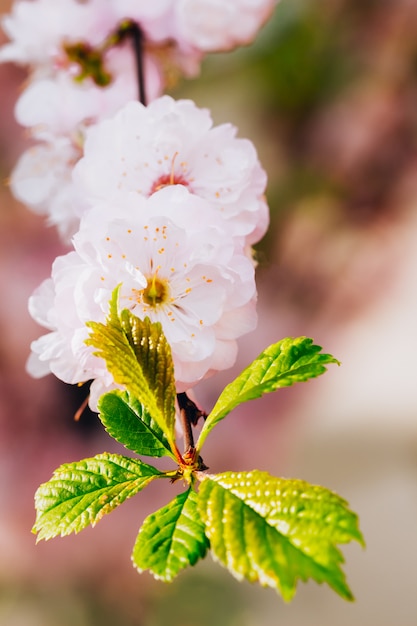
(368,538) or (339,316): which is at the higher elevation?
(339,316)

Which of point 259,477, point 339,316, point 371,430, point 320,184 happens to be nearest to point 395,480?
point 371,430

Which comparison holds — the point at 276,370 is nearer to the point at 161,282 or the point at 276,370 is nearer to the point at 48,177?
the point at 161,282

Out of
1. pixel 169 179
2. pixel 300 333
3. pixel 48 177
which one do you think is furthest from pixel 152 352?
pixel 300 333

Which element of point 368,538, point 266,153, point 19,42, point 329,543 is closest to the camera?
point 329,543

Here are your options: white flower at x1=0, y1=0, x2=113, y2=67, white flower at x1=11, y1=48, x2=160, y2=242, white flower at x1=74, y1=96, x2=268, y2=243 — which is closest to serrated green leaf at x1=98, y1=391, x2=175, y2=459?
white flower at x1=74, y1=96, x2=268, y2=243

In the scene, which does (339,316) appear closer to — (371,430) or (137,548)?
(371,430)

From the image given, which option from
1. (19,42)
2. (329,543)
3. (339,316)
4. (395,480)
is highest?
(19,42)

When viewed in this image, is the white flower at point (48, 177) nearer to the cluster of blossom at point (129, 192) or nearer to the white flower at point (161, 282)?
the cluster of blossom at point (129, 192)

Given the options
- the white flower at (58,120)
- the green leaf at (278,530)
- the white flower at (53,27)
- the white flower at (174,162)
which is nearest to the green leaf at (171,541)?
A: the green leaf at (278,530)
